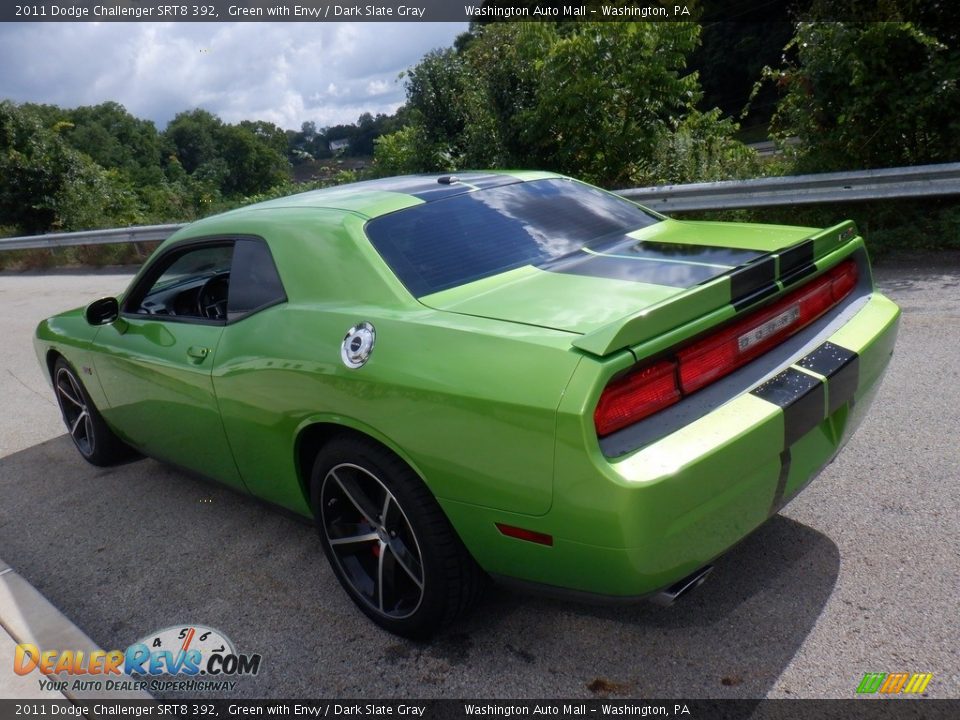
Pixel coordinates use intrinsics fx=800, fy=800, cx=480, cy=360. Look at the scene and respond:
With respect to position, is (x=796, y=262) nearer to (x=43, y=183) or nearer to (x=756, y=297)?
(x=756, y=297)

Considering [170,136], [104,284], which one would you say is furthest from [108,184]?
[170,136]

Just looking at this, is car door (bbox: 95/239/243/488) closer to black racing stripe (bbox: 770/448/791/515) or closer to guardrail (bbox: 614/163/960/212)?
black racing stripe (bbox: 770/448/791/515)

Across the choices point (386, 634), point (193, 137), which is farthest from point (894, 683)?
point (193, 137)

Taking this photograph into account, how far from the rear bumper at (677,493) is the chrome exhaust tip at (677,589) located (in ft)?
0.17

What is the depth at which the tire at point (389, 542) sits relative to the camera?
8.27ft

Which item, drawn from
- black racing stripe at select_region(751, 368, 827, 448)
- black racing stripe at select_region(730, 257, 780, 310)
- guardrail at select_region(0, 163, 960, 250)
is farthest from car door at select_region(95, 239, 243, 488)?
guardrail at select_region(0, 163, 960, 250)

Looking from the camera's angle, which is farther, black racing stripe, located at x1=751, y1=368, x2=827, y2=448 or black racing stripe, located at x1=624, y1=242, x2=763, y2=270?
black racing stripe, located at x1=624, y1=242, x2=763, y2=270

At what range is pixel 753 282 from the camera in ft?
8.25

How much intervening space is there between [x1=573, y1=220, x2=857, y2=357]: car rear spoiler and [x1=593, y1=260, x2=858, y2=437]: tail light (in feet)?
0.25

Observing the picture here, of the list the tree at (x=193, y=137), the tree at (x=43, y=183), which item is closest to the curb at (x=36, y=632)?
the tree at (x=43, y=183)

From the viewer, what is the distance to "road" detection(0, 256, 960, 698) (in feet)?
7.97

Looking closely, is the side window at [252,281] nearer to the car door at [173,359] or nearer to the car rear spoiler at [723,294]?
the car door at [173,359]

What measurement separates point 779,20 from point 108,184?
34.0 meters

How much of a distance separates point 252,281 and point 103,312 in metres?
1.31
